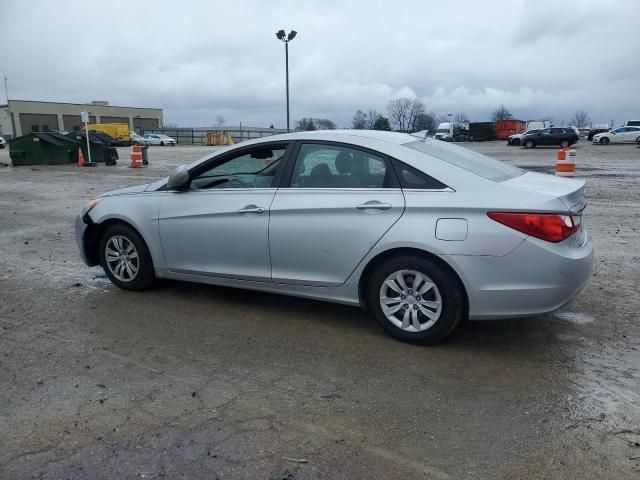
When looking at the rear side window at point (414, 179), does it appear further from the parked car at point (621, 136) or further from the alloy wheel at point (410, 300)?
the parked car at point (621, 136)

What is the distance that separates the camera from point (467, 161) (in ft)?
15.0

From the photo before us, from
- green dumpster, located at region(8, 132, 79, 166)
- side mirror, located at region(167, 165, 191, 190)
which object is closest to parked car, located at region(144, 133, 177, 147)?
green dumpster, located at region(8, 132, 79, 166)

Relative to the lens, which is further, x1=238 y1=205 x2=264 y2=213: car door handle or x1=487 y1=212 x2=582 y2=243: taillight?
x1=238 y1=205 x2=264 y2=213: car door handle

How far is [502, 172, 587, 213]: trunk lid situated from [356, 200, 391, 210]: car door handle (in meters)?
0.89

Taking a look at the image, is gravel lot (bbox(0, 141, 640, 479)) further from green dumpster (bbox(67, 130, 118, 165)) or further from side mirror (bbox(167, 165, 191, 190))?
green dumpster (bbox(67, 130, 118, 165))

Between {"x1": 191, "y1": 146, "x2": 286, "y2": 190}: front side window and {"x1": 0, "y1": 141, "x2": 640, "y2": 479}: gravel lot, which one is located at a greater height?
{"x1": 191, "y1": 146, "x2": 286, "y2": 190}: front side window

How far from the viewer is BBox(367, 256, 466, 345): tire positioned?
3.97 meters

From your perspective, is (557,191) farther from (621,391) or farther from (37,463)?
(37,463)

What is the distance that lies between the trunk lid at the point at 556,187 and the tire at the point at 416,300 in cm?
89

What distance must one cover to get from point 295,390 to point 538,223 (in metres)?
1.98

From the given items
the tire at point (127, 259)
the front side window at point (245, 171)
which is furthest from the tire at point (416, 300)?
the tire at point (127, 259)

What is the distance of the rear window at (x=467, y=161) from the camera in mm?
4328

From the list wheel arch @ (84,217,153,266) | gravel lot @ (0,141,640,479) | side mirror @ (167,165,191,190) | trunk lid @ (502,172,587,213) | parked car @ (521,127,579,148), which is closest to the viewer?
gravel lot @ (0,141,640,479)

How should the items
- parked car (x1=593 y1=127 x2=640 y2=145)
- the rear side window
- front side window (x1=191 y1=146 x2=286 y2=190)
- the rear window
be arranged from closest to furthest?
1. the rear side window
2. the rear window
3. front side window (x1=191 y1=146 x2=286 y2=190)
4. parked car (x1=593 y1=127 x2=640 y2=145)
